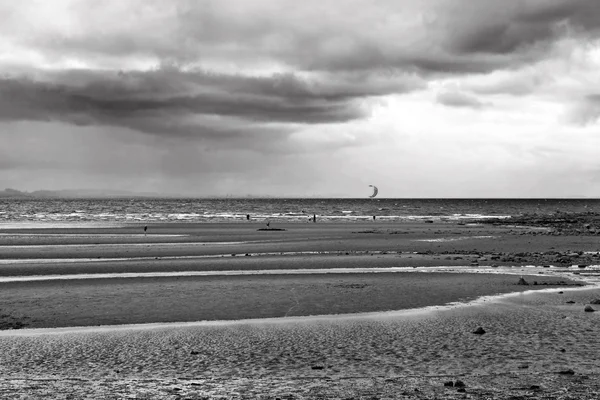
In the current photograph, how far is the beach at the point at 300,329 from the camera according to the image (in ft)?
31.7

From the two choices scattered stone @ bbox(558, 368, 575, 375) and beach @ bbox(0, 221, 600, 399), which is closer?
beach @ bbox(0, 221, 600, 399)

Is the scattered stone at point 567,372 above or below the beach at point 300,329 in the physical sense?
above

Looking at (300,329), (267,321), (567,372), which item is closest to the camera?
(567,372)

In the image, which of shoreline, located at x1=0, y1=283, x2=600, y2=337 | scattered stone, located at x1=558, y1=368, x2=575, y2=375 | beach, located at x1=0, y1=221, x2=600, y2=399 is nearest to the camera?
beach, located at x1=0, y1=221, x2=600, y2=399

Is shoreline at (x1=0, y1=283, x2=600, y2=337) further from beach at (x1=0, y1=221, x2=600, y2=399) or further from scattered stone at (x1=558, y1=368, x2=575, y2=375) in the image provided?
scattered stone at (x1=558, y1=368, x2=575, y2=375)

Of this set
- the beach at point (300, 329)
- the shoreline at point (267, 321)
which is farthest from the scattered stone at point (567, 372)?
the shoreline at point (267, 321)

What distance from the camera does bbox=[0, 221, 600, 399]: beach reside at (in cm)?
966

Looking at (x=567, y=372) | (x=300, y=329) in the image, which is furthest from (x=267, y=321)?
(x=567, y=372)

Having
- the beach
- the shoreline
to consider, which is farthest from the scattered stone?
the shoreline

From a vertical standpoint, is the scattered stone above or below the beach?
above

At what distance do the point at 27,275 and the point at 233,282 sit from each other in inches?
398

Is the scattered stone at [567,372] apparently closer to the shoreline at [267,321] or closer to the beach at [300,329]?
the beach at [300,329]

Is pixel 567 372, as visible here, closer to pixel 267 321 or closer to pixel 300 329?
pixel 300 329

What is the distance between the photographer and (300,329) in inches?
557
